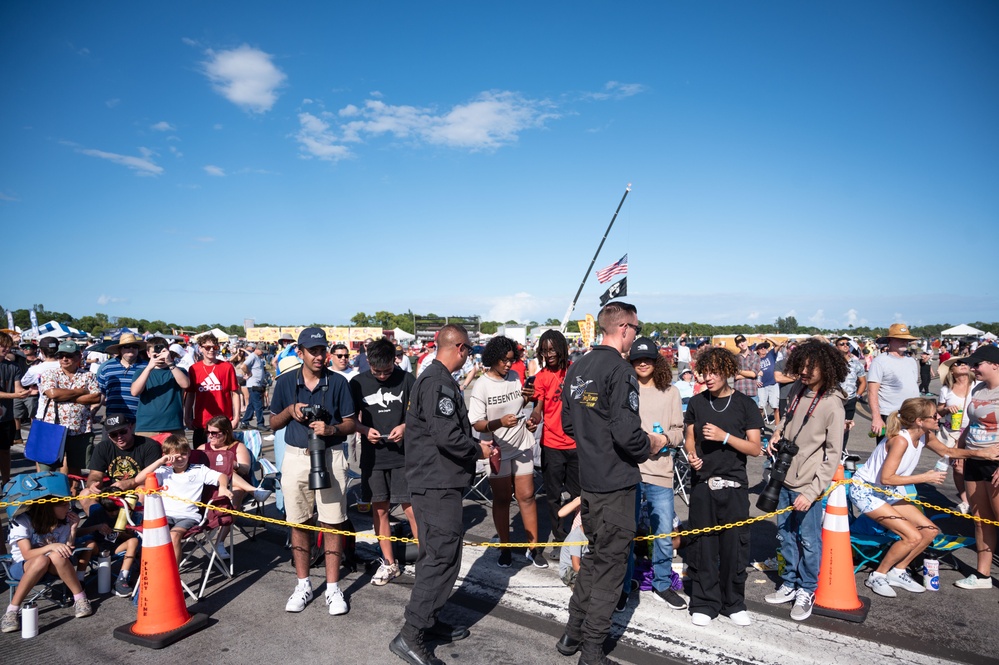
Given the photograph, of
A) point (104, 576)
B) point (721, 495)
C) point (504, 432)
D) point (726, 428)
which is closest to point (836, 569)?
point (721, 495)

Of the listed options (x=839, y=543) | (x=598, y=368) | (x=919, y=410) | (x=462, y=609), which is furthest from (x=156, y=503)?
(x=919, y=410)

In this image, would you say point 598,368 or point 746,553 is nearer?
point 598,368

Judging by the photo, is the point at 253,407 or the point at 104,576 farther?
the point at 253,407

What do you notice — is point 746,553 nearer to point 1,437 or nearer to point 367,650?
point 367,650

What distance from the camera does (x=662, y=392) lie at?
15.7ft

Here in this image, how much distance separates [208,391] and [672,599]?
571 centimetres

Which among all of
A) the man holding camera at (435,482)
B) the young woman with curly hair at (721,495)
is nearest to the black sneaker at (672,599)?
the young woman with curly hair at (721,495)

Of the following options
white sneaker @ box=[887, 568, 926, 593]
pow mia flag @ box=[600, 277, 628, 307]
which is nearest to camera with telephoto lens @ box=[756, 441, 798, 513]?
white sneaker @ box=[887, 568, 926, 593]

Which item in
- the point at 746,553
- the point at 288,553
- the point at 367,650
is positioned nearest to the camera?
the point at 367,650

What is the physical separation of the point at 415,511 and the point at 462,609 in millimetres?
1168

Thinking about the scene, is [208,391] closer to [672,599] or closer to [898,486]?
[672,599]

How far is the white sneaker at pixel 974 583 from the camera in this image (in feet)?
15.5

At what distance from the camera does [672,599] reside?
4543 mm

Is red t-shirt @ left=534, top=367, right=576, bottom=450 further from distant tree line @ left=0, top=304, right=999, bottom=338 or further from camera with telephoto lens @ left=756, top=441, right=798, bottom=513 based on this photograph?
distant tree line @ left=0, top=304, right=999, bottom=338
